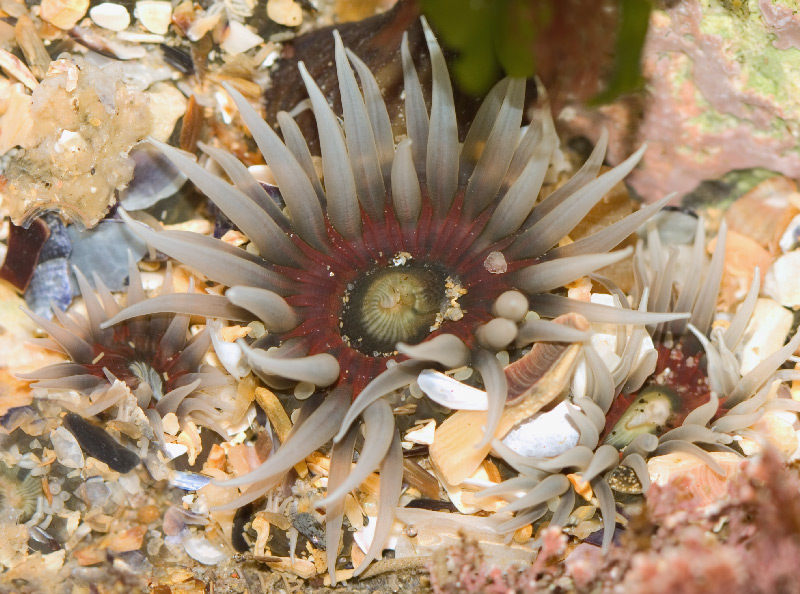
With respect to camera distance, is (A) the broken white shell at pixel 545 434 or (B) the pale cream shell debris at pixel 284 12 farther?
(B) the pale cream shell debris at pixel 284 12

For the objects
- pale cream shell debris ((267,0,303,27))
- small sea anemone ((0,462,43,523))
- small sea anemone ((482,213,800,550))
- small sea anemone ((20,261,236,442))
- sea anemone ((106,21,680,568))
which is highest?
pale cream shell debris ((267,0,303,27))

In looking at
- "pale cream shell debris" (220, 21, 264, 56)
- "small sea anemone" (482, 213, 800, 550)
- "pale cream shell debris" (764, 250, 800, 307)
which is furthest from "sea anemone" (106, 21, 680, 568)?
"pale cream shell debris" (764, 250, 800, 307)

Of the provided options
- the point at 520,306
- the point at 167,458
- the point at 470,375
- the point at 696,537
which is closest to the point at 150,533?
the point at 167,458

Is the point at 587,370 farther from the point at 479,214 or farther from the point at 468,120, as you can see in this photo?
the point at 468,120

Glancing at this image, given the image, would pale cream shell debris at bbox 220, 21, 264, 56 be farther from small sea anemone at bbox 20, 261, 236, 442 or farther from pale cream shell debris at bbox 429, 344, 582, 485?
pale cream shell debris at bbox 429, 344, 582, 485

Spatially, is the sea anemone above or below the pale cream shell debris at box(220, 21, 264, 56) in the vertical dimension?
below

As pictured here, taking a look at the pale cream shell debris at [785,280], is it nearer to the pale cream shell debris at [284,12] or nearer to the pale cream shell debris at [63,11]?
the pale cream shell debris at [284,12]

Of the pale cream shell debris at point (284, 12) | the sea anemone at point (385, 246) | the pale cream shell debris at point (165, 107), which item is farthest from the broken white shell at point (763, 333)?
the pale cream shell debris at point (165, 107)

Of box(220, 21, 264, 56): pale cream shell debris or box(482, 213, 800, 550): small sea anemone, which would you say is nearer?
box(482, 213, 800, 550): small sea anemone
